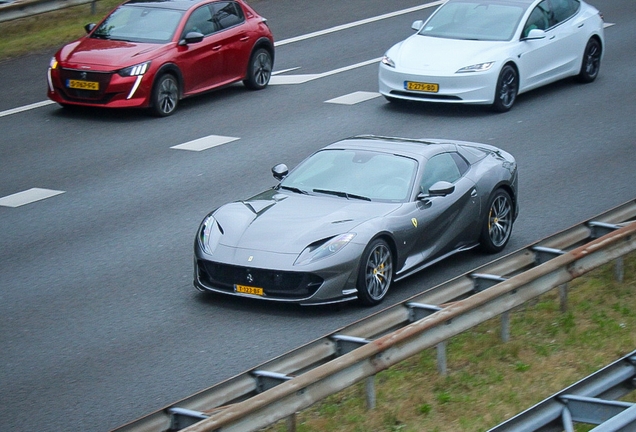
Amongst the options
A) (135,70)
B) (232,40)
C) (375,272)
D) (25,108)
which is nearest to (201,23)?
(232,40)

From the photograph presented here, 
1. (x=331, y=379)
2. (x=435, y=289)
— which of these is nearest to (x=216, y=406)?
(x=331, y=379)

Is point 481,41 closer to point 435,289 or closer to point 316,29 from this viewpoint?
point 316,29

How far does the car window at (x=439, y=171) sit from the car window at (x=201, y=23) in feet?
26.8

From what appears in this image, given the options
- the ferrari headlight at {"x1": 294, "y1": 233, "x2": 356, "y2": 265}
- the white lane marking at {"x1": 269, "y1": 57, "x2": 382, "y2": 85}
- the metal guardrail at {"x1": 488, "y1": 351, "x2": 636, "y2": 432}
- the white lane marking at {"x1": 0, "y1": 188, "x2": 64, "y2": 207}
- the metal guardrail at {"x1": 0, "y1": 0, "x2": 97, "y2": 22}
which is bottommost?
the white lane marking at {"x1": 0, "y1": 188, "x2": 64, "y2": 207}

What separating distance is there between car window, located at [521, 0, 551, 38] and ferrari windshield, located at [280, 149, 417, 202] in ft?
26.4

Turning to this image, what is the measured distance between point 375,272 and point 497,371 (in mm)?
1976

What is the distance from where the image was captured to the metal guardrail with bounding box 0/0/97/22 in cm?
2273

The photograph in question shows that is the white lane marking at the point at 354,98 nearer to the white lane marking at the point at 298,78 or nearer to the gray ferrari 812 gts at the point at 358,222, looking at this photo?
the white lane marking at the point at 298,78

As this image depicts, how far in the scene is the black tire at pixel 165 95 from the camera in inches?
702

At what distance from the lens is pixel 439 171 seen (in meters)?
11.5

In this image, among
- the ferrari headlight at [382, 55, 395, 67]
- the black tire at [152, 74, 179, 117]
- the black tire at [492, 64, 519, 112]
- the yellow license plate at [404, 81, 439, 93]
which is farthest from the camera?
the ferrari headlight at [382, 55, 395, 67]

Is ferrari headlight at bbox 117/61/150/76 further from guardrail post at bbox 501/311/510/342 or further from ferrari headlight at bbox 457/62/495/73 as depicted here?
guardrail post at bbox 501/311/510/342

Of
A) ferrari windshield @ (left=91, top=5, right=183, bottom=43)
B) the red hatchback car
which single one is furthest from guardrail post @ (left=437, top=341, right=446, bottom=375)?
ferrari windshield @ (left=91, top=5, right=183, bottom=43)

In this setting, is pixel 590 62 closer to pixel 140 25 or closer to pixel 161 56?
pixel 161 56
